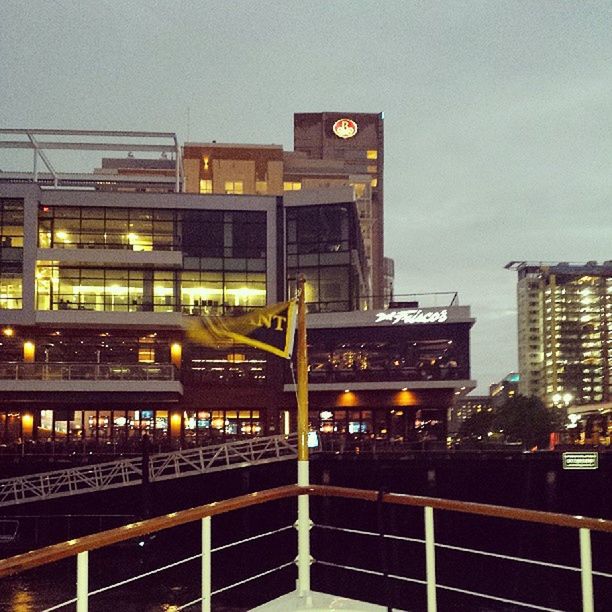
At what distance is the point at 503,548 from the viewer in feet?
99.9

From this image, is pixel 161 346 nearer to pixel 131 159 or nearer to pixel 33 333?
pixel 33 333

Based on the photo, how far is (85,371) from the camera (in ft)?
143

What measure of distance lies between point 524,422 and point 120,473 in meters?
39.6

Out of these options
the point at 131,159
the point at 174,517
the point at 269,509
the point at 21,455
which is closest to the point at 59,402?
the point at 21,455

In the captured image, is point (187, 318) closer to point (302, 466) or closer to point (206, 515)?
point (302, 466)

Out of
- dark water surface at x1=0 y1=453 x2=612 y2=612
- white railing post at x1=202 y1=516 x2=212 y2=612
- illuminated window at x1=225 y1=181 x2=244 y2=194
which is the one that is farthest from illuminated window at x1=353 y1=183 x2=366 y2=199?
white railing post at x1=202 y1=516 x2=212 y2=612

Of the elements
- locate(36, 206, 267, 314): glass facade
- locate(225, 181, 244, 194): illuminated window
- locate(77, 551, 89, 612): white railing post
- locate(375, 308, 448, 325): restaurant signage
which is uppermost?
locate(225, 181, 244, 194): illuminated window

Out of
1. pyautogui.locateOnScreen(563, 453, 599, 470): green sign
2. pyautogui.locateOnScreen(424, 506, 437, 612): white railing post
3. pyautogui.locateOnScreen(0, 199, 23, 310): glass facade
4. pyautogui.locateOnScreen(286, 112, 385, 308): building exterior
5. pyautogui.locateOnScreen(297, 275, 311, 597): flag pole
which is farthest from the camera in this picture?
pyautogui.locateOnScreen(286, 112, 385, 308): building exterior

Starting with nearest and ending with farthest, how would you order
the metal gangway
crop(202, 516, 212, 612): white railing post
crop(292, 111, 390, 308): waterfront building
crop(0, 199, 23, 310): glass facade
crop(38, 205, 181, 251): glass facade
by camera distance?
crop(202, 516, 212, 612): white railing post → the metal gangway → crop(0, 199, 23, 310): glass facade → crop(38, 205, 181, 251): glass facade → crop(292, 111, 390, 308): waterfront building

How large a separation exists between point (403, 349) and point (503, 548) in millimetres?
16817

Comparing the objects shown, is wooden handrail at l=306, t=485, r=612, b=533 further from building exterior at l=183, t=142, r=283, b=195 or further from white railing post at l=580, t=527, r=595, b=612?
building exterior at l=183, t=142, r=283, b=195

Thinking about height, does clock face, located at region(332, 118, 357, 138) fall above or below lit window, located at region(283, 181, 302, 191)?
above

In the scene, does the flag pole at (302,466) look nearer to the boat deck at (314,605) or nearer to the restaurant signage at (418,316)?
the boat deck at (314,605)

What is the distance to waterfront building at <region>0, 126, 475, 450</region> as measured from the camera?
45.3 m
